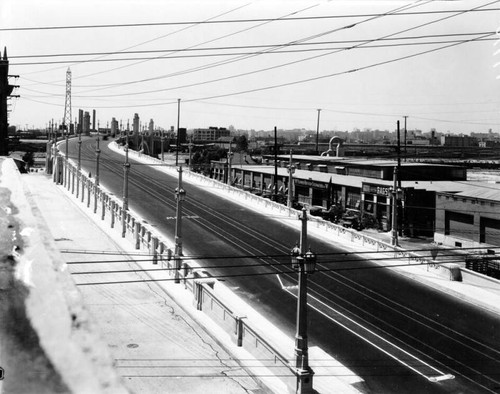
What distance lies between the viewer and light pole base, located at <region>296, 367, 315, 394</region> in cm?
1398

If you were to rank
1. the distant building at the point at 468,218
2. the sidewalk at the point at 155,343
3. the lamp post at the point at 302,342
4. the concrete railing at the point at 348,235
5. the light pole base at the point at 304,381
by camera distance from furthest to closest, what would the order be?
the distant building at the point at 468,218 < the concrete railing at the point at 348,235 < the light pole base at the point at 304,381 < the lamp post at the point at 302,342 < the sidewalk at the point at 155,343

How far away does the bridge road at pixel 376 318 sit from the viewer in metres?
17.4

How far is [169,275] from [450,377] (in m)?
12.0

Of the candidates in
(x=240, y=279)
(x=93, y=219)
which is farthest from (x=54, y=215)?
(x=240, y=279)

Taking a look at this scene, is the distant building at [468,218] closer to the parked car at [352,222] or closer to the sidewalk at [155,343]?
the parked car at [352,222]

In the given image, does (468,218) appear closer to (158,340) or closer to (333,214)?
(333,214)

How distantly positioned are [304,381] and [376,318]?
9.46m

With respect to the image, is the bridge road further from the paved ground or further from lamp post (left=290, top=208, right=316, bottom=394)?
the paved ground

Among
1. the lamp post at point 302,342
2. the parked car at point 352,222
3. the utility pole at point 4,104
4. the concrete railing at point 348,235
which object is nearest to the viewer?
the lamp post at point 302,342

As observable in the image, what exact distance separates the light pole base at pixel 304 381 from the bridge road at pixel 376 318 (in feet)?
9.40

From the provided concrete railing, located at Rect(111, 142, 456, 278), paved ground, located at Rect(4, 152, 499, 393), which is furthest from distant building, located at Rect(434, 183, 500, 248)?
paved ground, located at Rect(4, 152, 499, 393)

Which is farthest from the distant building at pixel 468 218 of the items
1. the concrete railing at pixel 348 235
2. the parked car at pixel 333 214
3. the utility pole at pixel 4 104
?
the utility pole at pixel 4 104

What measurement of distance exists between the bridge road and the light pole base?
2864mm

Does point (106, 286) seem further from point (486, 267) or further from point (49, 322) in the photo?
point (486, 267)
